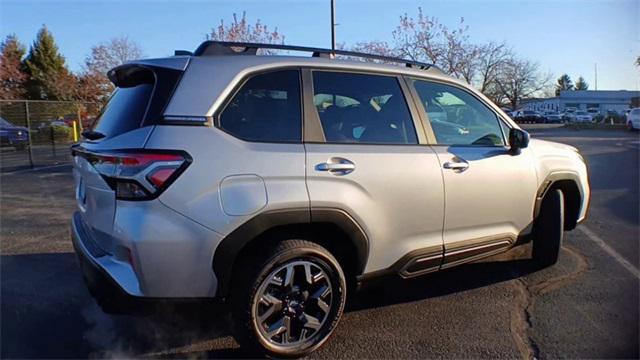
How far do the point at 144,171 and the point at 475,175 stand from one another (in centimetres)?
242

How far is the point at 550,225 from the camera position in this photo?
4391 mm

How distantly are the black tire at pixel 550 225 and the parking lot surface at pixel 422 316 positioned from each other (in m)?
0.23

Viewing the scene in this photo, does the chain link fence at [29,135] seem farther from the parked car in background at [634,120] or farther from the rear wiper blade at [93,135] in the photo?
the parked car in background at [634,120]

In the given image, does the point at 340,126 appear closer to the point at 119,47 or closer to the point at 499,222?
the point at 499,222

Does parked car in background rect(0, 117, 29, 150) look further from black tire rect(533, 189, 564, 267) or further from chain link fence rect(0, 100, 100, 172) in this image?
black tire rect(533, 189, 564, 267)

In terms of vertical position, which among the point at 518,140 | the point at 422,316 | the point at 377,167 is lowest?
the point at 422,316

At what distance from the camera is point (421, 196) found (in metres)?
3.35

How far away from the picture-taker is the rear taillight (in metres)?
2.53

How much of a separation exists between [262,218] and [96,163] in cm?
103

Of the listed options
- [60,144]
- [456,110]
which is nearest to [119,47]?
[60,144]

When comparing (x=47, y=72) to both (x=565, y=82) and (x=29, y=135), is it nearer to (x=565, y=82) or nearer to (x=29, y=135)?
(x=29, y=135)

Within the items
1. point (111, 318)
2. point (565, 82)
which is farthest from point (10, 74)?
point (565, 82)

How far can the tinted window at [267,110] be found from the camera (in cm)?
284

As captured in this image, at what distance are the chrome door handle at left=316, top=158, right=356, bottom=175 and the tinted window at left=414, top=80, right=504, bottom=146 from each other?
948mm
